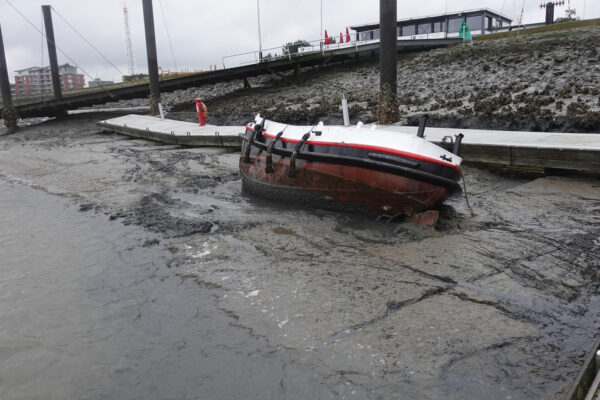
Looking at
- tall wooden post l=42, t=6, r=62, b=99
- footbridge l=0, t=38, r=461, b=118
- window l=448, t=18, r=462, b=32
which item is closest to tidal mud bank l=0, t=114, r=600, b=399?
footbridge l=0, t=38, r=461, b=118

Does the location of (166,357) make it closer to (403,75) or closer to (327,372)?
(327,372)

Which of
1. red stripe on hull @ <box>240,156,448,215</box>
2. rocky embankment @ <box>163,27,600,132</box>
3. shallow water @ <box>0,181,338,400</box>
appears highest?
rocky embankment @ <box>163,27,600,132</box>

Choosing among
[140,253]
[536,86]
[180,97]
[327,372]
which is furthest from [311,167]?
[180,97]

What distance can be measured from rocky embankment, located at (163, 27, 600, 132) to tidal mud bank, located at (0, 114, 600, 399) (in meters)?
3.80

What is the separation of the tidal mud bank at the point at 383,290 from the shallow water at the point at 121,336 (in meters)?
0.02

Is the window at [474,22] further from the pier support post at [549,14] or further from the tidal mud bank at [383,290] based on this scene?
the tidal mud bank at [383,290]

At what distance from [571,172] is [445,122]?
4.84 meters

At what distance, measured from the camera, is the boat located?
5.76 m

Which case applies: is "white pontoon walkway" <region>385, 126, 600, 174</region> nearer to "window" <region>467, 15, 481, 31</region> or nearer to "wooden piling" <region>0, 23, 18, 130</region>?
"wooden piling" <region>0, 23, 18, 130</region>

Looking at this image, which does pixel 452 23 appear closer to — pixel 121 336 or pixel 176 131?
pixel 176 131

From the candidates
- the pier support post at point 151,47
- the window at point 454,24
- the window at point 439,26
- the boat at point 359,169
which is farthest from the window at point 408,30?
the boat at point 359,169

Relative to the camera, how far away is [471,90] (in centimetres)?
1472

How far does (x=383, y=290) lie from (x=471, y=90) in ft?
39.7

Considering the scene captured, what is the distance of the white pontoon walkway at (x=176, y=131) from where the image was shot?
1332 centimetres
